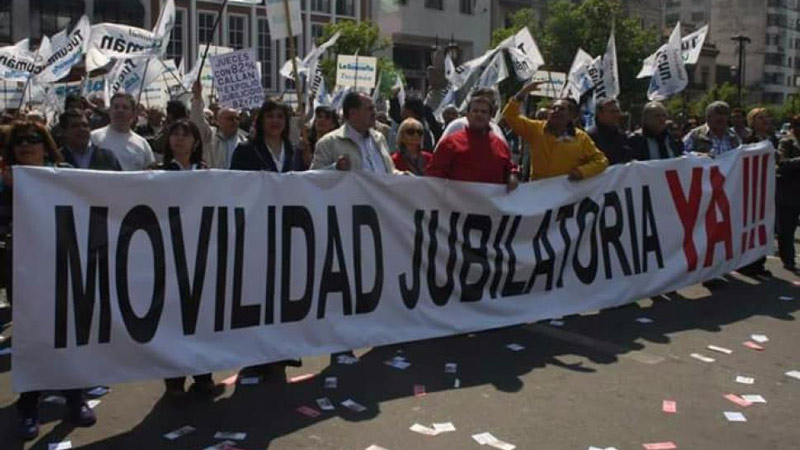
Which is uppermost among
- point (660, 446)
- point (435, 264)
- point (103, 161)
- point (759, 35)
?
point (759, 35)

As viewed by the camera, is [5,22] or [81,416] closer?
[81,416]

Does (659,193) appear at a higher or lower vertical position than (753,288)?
higher

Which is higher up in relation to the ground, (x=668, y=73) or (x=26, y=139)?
(x=668, y=73)

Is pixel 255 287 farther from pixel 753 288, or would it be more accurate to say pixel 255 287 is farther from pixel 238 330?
pixel 753 288

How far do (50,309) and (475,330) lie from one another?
9.66ft

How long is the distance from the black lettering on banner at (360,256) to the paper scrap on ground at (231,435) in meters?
1.29

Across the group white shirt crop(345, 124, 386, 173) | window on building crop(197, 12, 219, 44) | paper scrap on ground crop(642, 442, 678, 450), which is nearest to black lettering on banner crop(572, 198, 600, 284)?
white shirt crop(345, 124, 386, 173)

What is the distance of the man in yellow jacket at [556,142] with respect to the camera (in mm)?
6770

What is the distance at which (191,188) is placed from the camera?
464 centimetres

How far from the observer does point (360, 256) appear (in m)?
5.36

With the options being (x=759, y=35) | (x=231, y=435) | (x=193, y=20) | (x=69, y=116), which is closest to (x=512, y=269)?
(x=231, y=435)

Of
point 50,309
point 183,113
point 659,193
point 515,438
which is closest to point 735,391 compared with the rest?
point 515,438

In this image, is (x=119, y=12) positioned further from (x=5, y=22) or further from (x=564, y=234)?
(x=564, y=234)

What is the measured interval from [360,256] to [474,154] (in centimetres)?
137
